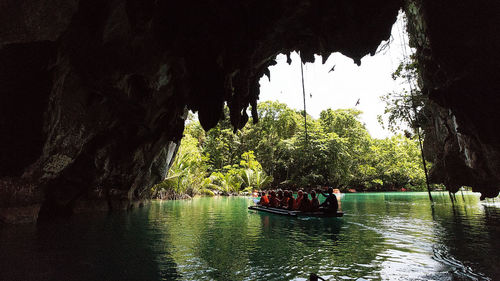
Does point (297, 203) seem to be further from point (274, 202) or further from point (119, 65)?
point (119, 65)

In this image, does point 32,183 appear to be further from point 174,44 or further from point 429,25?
point 429,25

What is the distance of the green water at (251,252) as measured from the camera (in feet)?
15.7

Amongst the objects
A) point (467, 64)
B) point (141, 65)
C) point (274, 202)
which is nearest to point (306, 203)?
point (274, 202)

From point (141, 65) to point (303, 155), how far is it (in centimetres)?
2873

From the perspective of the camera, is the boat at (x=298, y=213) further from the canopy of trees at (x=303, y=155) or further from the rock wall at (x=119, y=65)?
the canopy of trees at (x=303, y=155)

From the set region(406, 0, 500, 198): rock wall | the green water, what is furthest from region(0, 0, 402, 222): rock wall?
the green water

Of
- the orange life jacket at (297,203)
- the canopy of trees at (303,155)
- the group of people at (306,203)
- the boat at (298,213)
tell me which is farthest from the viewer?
the canopy of trees at (303,155)

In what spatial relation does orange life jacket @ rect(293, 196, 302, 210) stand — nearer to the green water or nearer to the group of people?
the group of people

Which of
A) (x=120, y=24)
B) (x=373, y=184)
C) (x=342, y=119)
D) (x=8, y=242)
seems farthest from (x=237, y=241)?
(x=373, y=184)

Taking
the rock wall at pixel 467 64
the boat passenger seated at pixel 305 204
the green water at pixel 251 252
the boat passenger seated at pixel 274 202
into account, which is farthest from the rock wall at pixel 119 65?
the boat passenger seated at pixel 274 202

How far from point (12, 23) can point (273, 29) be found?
7.11 m

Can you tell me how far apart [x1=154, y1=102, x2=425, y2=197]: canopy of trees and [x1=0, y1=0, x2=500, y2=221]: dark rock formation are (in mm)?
22018

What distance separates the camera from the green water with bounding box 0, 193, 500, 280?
15.7ft

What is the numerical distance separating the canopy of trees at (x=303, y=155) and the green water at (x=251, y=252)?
2387cm
